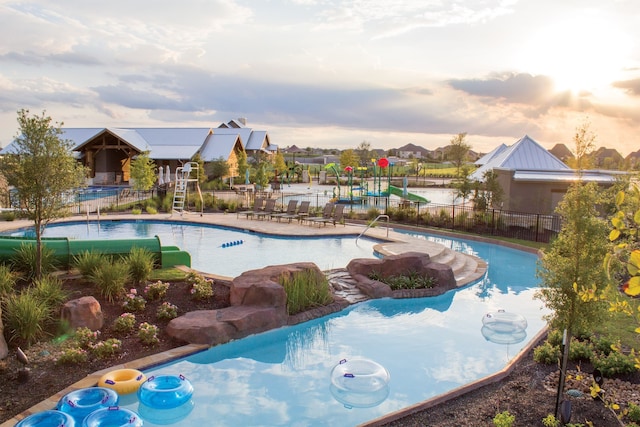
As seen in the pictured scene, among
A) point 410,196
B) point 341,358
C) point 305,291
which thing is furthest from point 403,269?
point 410,196

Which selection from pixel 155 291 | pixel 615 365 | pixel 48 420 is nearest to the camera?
pixel 48 420

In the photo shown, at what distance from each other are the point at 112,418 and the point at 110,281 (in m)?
3.78

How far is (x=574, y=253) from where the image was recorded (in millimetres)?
5605

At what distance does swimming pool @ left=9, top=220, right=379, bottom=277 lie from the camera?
14219 mm

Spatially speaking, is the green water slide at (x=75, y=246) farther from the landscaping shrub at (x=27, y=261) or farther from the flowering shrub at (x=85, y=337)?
the flowering shrub at (x=85, y=337)

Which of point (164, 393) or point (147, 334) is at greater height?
point (147, 334)

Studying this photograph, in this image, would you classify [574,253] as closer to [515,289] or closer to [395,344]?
[395,344]

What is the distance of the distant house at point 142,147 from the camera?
1672 inches

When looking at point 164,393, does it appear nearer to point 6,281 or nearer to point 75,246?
point 6,281

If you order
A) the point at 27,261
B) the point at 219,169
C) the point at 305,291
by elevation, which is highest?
the point at 219,169

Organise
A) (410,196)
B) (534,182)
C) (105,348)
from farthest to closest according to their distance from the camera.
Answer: (410,196), (534,182), (105,348)

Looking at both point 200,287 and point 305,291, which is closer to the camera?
point 200,287

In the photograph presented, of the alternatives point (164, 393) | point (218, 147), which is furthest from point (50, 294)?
point (218, 147)

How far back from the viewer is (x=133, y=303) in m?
8.75
